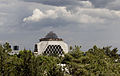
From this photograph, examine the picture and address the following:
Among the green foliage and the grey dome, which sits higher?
the grey dome

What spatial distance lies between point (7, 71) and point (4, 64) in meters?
0.87

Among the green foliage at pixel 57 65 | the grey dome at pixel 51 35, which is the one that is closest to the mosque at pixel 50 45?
the grey dome at pixel 51 35

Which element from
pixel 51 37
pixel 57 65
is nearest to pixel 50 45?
pixel 51 37

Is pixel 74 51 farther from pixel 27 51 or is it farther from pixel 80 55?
pixel 27 51

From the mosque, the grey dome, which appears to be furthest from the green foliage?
the mosque

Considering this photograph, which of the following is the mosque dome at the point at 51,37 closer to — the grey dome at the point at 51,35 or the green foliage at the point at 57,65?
the grey dome at the point at 51,35

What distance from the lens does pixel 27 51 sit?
29688 mm

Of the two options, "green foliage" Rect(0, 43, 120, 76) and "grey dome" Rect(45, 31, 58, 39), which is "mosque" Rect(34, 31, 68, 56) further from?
"green foliage" Rect(0, 43, 120, 76)

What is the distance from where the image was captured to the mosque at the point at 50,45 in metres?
117

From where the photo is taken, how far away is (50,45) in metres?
119

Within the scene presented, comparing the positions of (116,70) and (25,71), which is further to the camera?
(116,70)

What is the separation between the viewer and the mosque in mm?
116875

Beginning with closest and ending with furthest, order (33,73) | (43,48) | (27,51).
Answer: (33,73) → (27,51) → (43,48)

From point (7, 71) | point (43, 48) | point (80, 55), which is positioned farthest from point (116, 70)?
point (43, 48)
